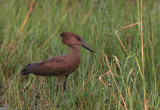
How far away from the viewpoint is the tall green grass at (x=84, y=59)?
3496 millimetres

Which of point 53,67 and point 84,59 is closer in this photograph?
point 53,67

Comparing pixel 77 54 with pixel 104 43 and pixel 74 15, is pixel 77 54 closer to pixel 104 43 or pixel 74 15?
pixel 104 43

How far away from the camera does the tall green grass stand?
3.50 meters

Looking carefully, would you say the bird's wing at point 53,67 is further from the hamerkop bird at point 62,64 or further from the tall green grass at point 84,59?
the tall green grass at point 84,59

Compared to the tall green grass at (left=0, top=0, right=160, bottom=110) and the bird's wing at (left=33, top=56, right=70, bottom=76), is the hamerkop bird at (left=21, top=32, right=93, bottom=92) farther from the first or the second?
the tall green grass at (left=0, top=0, right=160, bottom=110)

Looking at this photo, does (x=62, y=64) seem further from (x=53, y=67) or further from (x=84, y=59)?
(x=84, y=59)

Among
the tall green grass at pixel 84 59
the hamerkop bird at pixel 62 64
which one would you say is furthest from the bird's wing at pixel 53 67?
the tall green grass at pixel 84 59

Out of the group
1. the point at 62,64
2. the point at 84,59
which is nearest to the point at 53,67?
the point at 62,64

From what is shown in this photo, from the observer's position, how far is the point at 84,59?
4.53 metres

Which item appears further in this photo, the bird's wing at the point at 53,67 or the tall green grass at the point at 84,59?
the bird's wing at the point at 53,67

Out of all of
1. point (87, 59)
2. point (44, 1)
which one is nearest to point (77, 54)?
point (87, 59)

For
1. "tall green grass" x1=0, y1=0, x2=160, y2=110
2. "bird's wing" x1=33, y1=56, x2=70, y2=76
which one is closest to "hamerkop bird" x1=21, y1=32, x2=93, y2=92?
"bird's wing" x1=33, y1=56, x2=70, y2=76

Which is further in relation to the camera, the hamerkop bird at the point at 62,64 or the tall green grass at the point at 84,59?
the hamerkop bird at the point at 62,64

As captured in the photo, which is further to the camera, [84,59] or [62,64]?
[84,59]
